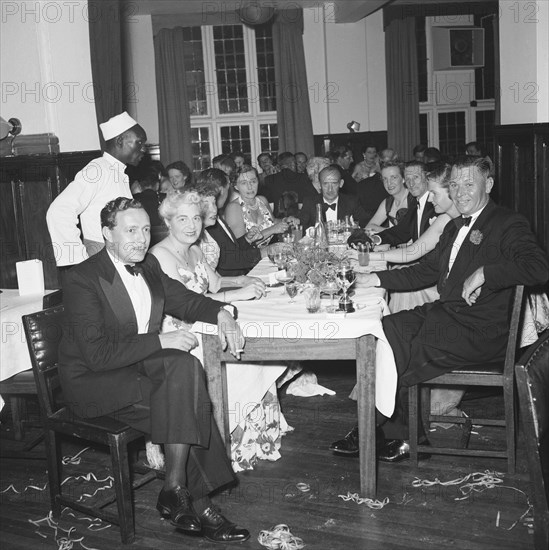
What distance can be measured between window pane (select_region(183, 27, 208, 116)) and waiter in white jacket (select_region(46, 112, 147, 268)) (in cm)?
820

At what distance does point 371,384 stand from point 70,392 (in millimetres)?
1231

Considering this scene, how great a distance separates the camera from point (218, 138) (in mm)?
12914

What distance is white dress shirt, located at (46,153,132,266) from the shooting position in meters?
4.39

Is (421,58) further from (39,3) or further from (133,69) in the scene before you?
(39,3)

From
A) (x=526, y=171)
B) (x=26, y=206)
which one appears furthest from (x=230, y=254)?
(x=526, y=171)

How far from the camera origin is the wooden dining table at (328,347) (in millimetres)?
3023

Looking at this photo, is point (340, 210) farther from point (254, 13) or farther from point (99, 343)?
point (254, 13)

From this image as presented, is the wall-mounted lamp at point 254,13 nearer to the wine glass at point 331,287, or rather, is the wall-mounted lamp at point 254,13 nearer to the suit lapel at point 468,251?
the suit lapel at point 468,251

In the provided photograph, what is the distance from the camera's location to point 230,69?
12734 millimetres

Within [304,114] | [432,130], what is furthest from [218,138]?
[432,130]

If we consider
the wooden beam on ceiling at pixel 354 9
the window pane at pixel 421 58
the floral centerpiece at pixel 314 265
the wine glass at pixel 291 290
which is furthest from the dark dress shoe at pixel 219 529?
the window pane at pixel 421 58

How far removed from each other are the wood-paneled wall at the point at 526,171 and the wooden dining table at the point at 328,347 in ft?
9.17

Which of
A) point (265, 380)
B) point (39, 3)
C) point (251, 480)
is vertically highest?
point (39, 3)

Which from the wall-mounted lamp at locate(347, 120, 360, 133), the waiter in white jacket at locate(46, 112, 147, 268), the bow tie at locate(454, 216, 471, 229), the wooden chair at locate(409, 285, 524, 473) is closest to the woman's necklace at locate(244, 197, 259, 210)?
the waiter in white jacket at locate(46, 112, 147, 268)
